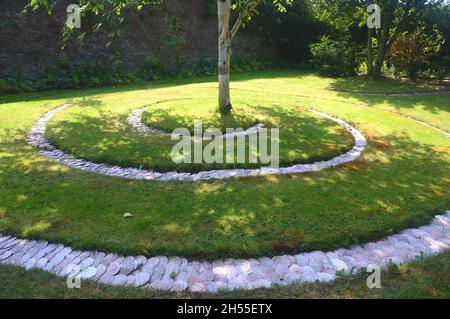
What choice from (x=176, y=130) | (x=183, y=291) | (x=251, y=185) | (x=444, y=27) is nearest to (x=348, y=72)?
(x=444, y=27)

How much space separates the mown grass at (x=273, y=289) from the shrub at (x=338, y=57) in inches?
761

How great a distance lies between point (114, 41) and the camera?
19.2 m

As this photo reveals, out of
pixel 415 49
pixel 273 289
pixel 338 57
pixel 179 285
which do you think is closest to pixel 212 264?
pixel 179 285

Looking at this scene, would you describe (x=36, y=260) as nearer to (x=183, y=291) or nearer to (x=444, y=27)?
(x=183, y=291)

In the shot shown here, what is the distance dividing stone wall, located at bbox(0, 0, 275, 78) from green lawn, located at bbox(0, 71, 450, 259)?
222 inches

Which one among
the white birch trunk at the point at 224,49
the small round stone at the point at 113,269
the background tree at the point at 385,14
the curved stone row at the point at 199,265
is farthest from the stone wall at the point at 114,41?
the small round stone at the point at 113,269

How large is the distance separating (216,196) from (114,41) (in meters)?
15.2

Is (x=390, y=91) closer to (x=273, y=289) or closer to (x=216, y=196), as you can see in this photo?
(x=216, y=196)

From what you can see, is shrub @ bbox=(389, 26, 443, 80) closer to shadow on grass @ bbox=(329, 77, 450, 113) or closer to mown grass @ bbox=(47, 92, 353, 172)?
shadow on grass @ bbox=(329, 77, 450, 113)

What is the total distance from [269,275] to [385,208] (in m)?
3.02

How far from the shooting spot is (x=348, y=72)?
2253cm

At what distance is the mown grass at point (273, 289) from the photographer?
438 cm

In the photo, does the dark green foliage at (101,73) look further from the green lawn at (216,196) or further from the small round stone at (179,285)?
the small round stone at (179,285)
